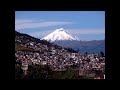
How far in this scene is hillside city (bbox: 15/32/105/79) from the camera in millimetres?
2234

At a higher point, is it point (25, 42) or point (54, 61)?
point (25, 42)

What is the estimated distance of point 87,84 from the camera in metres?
2.23

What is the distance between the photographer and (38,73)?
225 cm

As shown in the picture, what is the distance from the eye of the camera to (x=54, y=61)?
2.25m

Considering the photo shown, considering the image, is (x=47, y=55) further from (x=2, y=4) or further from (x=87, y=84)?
(x=2, y=4)

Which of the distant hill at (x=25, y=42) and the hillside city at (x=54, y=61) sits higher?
the distant hill at (x=25, y=42)

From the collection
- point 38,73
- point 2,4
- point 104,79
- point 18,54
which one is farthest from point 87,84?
point 2,4

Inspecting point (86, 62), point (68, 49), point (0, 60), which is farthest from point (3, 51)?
point (86, 62)

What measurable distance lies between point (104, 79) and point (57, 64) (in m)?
0.48

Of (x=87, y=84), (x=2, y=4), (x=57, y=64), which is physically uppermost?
(x=2, y=4)

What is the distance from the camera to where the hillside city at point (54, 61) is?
2234 mm

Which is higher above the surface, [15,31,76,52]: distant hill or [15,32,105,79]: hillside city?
[15,31,76,52]: distant hill

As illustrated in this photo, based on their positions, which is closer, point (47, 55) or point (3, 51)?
point (3, 51)

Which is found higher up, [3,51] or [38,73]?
[3,51]
